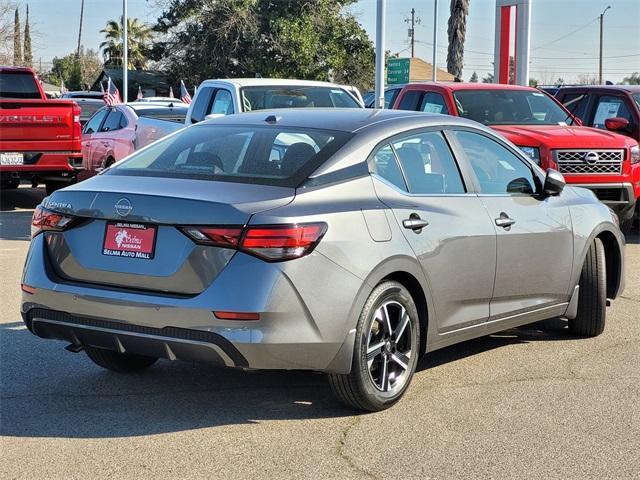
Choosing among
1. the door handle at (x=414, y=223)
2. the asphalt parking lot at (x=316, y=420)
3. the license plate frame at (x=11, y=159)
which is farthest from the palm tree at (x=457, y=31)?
the door handle at (x=414, y=223)

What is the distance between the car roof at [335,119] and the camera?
19.4 feet

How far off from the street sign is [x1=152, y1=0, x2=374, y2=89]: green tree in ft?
49.2

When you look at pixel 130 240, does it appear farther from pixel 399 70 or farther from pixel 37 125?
pixel 399 70

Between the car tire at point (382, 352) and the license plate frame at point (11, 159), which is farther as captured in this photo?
the license plate frame at point (11, 159)

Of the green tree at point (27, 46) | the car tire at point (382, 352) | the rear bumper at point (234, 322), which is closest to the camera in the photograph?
the rear bumper at point (234, 322)

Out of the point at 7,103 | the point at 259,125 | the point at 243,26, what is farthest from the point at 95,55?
the point at 259,125

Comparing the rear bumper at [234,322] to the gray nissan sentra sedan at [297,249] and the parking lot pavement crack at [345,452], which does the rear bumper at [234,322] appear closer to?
the gray nissan sentra sedan at [297,249]

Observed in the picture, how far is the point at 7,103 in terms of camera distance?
15508 mm

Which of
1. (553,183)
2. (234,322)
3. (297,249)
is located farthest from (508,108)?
(234,322)

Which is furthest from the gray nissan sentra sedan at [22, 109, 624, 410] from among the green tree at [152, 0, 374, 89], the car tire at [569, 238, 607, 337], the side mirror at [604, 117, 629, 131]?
the green tree at [152, 0, 374, 89]

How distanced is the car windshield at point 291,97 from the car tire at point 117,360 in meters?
6.72

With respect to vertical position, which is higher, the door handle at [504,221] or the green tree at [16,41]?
the green tree at [16,41]

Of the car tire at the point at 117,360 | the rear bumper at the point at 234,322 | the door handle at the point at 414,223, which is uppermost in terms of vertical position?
the door handle at the point at 414,223

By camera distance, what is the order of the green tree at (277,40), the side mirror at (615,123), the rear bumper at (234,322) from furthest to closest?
the green tree at (277,40) → the side mirror at (615,123) → the rear bumper at (234,322)
